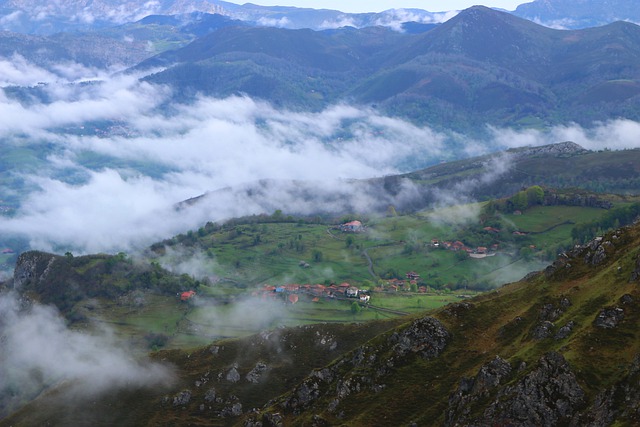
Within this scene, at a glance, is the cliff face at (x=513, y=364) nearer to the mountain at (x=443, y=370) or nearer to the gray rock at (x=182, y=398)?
the mountain at (x=443, y=370)

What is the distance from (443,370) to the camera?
360 feet

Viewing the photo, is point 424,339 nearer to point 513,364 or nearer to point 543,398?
point 513,364

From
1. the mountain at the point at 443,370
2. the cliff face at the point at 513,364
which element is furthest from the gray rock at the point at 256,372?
the cliff face at the point at 513,364

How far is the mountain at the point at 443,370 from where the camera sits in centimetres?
8144

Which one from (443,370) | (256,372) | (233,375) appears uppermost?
(443,370)

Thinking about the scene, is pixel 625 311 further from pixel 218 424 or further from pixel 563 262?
pixel 218 424

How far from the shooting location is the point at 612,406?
240 ft

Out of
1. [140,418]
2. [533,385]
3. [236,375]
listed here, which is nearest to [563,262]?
[533,385]

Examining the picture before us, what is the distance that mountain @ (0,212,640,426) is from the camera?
81.4m

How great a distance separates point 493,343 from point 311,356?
56457 millimetres

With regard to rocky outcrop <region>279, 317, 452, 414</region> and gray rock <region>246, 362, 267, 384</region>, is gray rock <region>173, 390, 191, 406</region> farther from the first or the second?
rocky outcrop <region>279, 317, 452, 414</region>

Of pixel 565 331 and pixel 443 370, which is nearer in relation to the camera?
pixel 565 331

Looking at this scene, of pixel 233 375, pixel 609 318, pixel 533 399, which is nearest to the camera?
pixel 533 399

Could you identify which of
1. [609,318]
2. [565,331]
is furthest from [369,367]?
[609,318]
